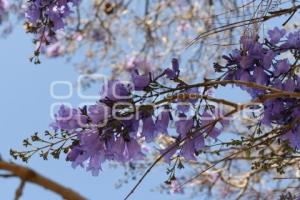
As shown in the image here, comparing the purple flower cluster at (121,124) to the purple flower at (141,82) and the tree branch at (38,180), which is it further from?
the tree branch at (38,180)

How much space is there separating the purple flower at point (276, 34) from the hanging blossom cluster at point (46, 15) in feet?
3.16

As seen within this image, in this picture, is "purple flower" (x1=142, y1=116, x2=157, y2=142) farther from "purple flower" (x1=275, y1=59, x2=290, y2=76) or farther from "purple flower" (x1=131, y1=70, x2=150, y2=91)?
"purple flower" (x1=275, y1=59, x2=290, y2=76)

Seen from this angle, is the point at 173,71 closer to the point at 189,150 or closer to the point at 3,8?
the point at 189,150

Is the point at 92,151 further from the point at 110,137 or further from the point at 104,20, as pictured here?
the point at 104,20

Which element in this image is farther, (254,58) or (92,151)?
(254,58)

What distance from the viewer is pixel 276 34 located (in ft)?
6.30

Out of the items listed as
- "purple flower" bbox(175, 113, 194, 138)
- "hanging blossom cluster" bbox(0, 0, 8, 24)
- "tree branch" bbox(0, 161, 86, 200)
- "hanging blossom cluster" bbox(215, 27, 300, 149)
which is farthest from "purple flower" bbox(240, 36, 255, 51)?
"hanging blossom cluster" bbox(0, 0, 8, 24)

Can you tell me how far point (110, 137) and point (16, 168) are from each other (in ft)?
3.76

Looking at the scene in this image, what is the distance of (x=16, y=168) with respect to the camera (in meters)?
0.58

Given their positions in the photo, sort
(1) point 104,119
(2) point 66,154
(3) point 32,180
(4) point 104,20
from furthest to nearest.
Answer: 1. (4) point 104,20
2. (2) point 66,154
3. (1) point 104,119
4. (3) point 32,180

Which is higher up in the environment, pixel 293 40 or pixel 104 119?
pixel 293 40

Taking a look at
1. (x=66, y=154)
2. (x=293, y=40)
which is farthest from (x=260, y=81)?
(x=66, y=154)

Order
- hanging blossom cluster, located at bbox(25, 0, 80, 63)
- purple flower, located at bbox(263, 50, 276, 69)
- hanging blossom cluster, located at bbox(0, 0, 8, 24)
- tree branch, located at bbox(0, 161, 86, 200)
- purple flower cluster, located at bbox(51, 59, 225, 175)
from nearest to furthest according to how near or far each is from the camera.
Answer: tree branch, located at bbox(0, 161, 86, 200)
purple flower cluster, located at bbox(51, 59, 225, 175)
purple flower, located at bbox(263, 50, 276, 69)
hanging blossom cluster, located at bbox(25, 0, 80, 63)
hanging blossom cluster, located at bbox(0, 0, 8, 24)

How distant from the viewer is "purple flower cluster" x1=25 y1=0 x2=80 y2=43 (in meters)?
2.40
